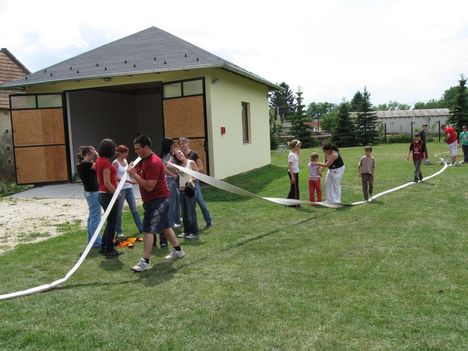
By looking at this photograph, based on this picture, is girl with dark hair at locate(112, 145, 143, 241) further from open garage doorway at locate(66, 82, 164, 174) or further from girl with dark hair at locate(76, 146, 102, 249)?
open garage doorway at locate(66, 82, 164, 174)

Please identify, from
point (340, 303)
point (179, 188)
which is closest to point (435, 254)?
point (340, 303)

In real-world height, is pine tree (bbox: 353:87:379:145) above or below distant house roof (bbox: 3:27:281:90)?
below

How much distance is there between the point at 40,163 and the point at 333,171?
9895 millimetres

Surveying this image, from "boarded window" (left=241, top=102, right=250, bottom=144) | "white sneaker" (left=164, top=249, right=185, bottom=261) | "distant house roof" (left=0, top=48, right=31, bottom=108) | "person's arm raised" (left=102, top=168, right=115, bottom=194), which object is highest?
"distant house roof" (left=0, top=48, right=31, bottom=108)

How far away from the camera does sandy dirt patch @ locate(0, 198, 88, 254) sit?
7742mm

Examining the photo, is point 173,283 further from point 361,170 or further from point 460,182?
point 460,182

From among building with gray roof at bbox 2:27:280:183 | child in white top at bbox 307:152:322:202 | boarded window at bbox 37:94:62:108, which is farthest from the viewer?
boarded window at bbox 37:94:62:108

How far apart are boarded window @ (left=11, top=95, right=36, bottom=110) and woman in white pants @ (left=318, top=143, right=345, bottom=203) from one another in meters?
10.1

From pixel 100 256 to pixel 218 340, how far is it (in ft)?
10.6

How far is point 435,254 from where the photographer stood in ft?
18.6

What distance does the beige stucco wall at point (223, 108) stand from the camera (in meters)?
13.3

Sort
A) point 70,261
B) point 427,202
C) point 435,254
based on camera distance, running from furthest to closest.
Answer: point 427,202 < point 70,261 < point 435,254

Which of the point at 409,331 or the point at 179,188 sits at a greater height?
the point at 179,188

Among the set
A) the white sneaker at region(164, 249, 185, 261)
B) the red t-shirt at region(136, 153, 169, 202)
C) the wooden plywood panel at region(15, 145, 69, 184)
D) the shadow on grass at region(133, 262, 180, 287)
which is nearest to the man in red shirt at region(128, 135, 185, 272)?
the red t-shirt at region(136, 153, 169, 202)
